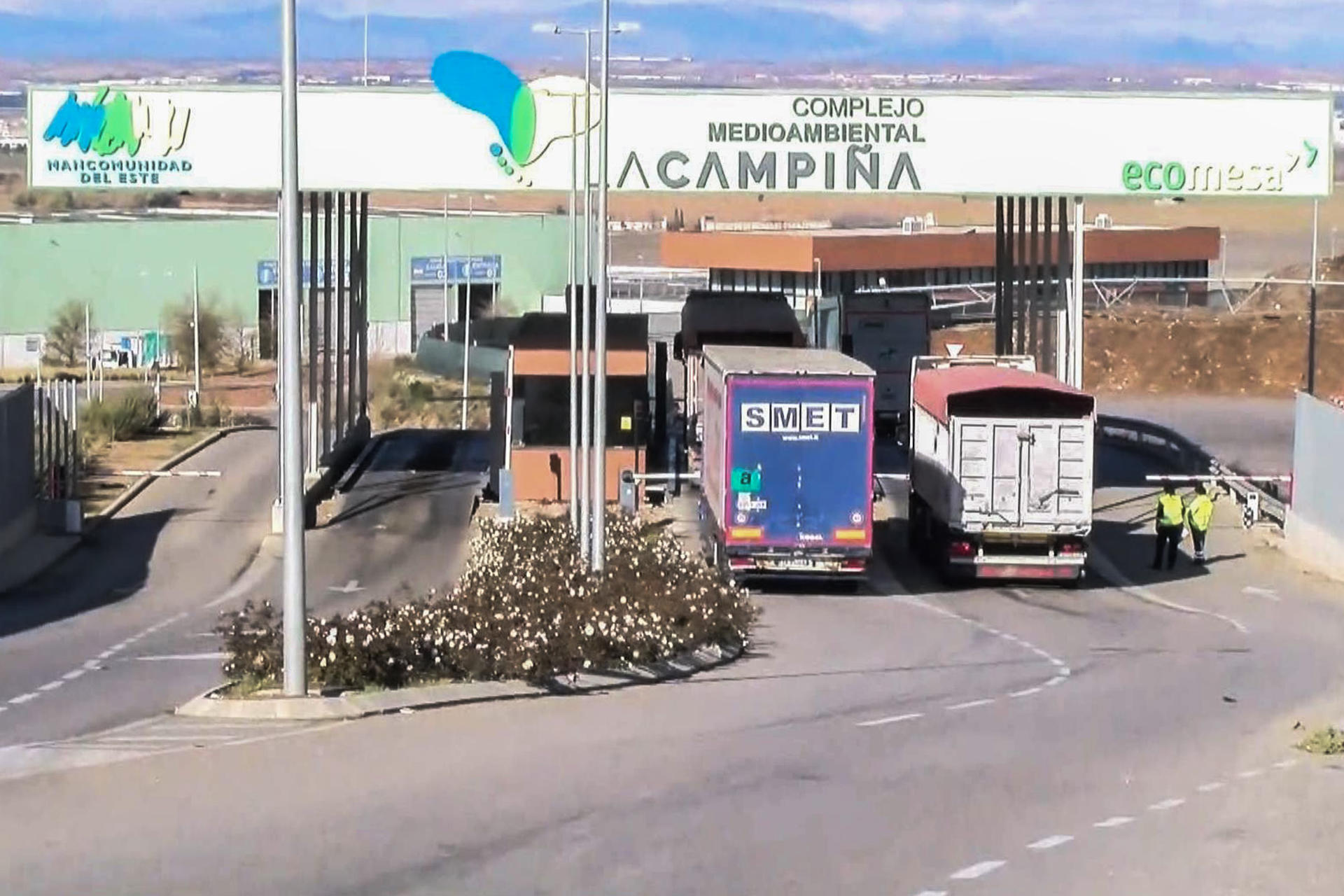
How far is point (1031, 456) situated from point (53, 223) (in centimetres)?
6861

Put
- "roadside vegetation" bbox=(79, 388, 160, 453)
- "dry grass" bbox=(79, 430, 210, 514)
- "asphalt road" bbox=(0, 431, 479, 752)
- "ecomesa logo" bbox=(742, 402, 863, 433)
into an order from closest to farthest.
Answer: "asphalt road" bbox=(0, 431, 479, 752), "ecomesa logo" bbox=(742, 402, 863, 433), "dry grass" bbox=(79, 430, 210, 514), "roadside vegetation" bbox=(79, 388, 160, 453)

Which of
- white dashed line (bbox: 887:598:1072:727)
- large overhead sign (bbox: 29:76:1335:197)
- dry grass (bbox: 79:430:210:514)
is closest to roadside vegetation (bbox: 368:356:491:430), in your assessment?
dry grass (bbox: 79:430:210:514)

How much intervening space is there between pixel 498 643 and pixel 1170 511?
19.7 meters

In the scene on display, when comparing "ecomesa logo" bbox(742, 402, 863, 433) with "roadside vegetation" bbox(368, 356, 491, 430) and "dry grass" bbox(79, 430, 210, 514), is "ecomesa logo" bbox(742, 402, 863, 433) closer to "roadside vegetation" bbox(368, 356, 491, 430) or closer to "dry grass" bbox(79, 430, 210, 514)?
"dry grass" bbox(79, 430, 210, 514)

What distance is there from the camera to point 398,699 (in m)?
18.6

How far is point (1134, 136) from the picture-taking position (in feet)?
134

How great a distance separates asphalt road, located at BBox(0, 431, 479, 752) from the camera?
22203 mm

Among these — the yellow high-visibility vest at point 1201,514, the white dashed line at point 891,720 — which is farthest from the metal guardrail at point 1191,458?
the white dashed line at point 891,720

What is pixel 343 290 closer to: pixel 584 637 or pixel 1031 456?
pixel 1031 456

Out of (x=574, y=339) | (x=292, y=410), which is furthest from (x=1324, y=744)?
(x=574, y=339)

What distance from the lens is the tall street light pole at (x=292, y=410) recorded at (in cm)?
1792

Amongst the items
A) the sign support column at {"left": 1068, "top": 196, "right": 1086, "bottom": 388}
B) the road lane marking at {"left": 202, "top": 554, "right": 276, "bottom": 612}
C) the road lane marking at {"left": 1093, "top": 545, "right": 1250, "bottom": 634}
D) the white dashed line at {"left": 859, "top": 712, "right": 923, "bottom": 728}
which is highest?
the sign support column at {"left": 1068, "top": 196, "right": 1086, "bottom": 388}

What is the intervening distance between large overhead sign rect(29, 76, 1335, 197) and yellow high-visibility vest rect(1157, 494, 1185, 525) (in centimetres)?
621

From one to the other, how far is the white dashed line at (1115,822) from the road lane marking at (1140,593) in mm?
16389
